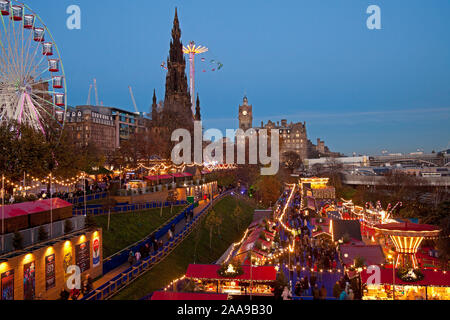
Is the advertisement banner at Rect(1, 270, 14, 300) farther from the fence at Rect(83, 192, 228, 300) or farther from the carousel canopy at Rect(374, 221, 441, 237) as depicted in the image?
the carousel canopy at Rect(374, 221, 441, 237)

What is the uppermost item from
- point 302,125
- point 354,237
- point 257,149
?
point 302,125

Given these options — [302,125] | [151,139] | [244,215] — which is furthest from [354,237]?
[302,125]

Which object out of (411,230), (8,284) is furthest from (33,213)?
(411,230)

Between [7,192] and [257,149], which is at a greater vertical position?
[257,149]

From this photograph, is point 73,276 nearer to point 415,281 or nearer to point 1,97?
point 415,281

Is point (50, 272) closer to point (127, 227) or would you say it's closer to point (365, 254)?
point (127, 227)

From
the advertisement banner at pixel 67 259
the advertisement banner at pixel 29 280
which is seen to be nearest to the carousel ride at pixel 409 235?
the advertisement banner at pixel 67 259

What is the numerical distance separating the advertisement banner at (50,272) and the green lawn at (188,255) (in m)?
3.08

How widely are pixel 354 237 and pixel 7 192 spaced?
26757 mm

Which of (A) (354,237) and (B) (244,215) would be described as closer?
(A) (354,237)

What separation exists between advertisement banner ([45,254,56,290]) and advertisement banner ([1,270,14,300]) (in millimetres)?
2196

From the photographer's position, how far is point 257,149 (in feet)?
280

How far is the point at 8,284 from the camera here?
1373 cm

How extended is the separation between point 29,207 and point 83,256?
152 inches
